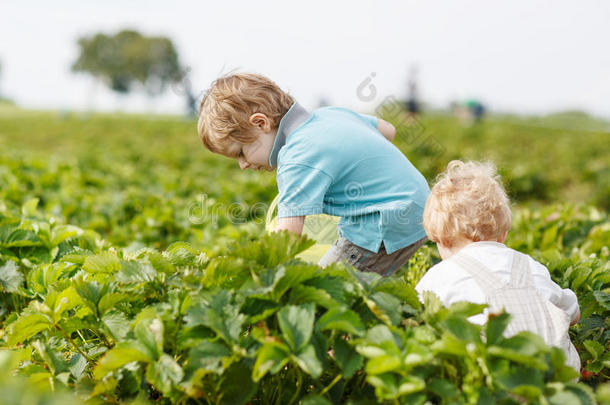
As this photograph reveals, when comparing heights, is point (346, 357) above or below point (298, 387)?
above

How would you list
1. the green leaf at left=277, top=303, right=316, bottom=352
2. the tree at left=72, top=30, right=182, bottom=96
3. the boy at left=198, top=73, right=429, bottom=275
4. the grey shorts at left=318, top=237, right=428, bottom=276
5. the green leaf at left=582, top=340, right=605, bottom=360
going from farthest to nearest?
1. the tree at left=72, top=30, right=182, bottom=96
2. the grey shorts at left=318, top=237, right=428, bottom=276
3. the boy at left=198, top=73, right=429, bottom=275
4. the green leaf at left=582, top=340, right=605, bottom=360
5. the green leaf at left=277, top=303, right=316, bottom=352

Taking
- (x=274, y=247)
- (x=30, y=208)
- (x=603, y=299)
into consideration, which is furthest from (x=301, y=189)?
(x=30, y=208)

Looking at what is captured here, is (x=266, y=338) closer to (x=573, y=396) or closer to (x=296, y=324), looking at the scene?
(x=296, y=324)

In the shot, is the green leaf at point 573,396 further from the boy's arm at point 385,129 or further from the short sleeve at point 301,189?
the boy's arm at point 385,129

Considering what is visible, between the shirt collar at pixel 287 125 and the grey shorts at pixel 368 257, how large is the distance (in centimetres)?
55

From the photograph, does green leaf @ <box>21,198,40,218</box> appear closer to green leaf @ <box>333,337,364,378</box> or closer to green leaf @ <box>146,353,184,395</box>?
green leaf @ <box>146,353,184,395</box>

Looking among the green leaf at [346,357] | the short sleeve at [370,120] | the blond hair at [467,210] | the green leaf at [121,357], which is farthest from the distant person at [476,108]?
the green leaf at [121,357]

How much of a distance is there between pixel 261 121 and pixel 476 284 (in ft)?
3.77

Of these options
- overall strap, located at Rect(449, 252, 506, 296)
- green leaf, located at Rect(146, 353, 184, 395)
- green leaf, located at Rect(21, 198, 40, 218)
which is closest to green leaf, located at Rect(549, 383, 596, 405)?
overall strap, located at Rect(449, 252, 506, 296)

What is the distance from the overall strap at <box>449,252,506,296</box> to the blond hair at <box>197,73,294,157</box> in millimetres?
1034

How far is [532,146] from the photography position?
15750mm

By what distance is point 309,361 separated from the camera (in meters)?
1.28

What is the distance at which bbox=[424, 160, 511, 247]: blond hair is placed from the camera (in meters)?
1.83

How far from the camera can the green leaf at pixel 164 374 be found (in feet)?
4.45
